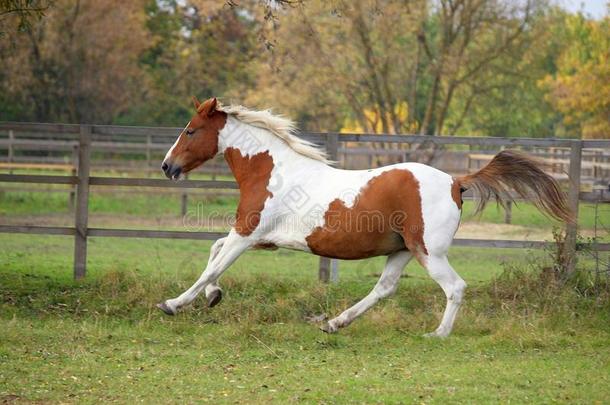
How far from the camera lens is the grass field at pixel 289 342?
593cm

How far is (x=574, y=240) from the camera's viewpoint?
31.6 ft

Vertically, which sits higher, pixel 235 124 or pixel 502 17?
pixel 502 17

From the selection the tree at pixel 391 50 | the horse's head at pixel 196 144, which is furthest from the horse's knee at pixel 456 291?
the tree at pixel 391 50

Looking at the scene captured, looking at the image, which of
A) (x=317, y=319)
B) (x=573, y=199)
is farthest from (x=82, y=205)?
(x=573, y=199)

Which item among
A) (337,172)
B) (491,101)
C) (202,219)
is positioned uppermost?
(491,101)

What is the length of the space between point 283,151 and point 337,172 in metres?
0.59

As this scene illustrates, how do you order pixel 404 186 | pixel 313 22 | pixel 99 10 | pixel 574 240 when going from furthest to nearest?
pixel 99 10 → pixel 313 22 → pixel 574 240 → pixel 404 186

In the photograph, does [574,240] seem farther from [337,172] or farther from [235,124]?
[235,124]

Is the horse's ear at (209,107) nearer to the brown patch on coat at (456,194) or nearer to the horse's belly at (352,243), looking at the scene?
the horse's belly at (352,243)

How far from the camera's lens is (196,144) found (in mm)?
8578

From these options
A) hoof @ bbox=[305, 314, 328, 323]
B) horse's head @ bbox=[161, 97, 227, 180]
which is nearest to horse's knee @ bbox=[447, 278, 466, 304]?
hoof @ bbox=[305, 314, 328, 323]

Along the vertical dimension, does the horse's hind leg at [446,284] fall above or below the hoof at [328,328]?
above

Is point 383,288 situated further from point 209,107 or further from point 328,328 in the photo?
point 209,107

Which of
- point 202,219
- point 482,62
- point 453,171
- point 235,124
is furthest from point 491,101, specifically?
point 235,124
